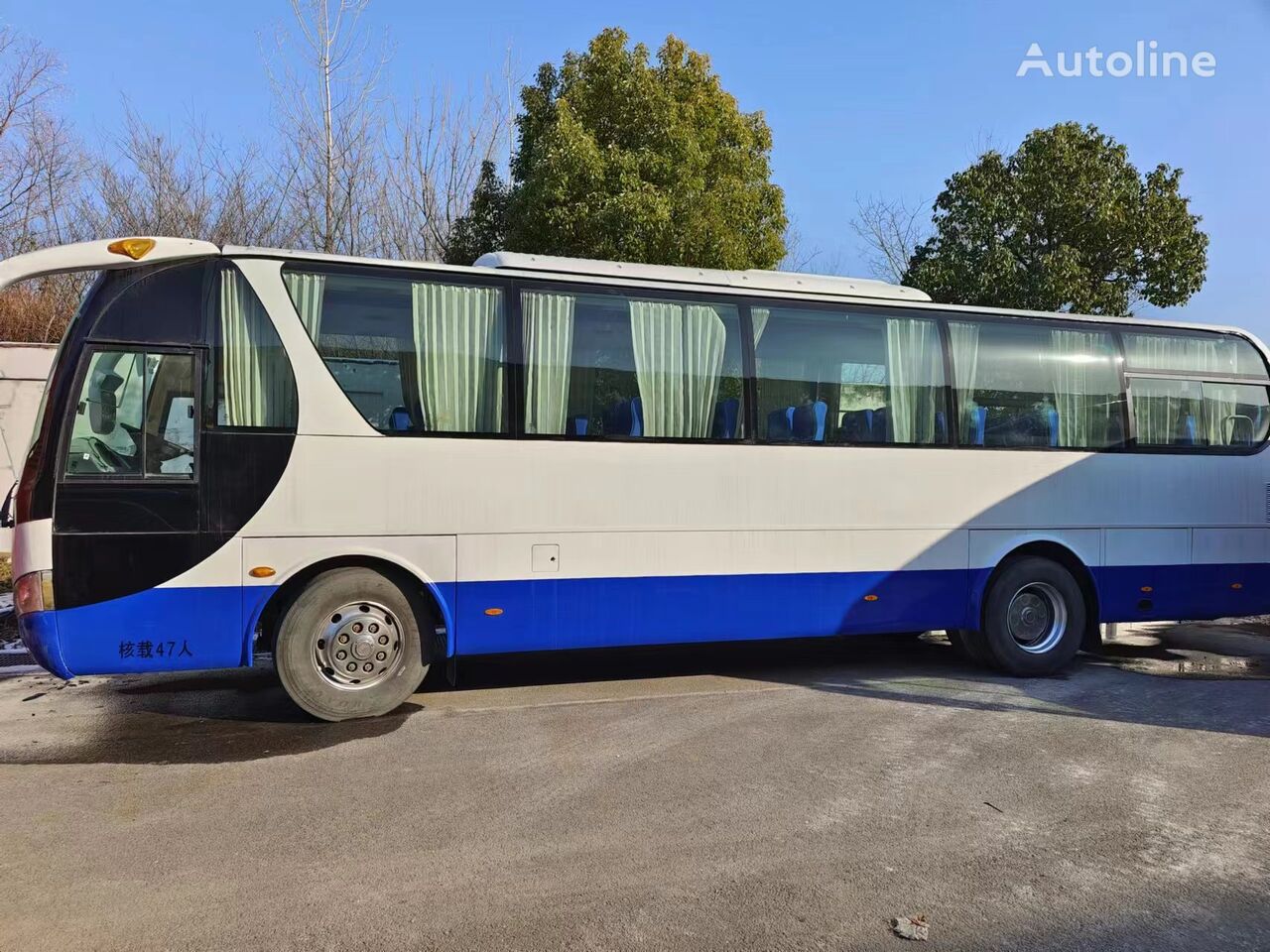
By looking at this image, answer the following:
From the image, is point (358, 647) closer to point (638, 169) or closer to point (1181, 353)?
point (1181, 353)

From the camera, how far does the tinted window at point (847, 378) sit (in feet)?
24.2

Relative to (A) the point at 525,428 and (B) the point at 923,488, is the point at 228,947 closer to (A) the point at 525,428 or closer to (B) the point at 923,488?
(A) the point at 525,428

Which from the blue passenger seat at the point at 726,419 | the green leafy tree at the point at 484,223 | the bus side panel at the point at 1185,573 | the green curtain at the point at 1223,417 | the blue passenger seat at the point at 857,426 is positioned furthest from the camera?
the green leafy tree at the point at 484,223

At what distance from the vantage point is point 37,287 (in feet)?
62.5

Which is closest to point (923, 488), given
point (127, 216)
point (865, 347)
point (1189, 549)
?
point (865, 347)

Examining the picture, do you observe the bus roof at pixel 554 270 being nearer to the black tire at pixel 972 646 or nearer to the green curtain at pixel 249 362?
the green curtain at pixel 249 362

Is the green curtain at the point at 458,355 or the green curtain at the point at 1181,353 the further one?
the green curtain at the point at 1181,353

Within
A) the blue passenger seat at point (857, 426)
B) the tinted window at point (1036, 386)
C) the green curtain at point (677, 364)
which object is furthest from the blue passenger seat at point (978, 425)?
the green curtain at point (677, 364)

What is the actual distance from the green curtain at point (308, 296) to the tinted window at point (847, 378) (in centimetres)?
329

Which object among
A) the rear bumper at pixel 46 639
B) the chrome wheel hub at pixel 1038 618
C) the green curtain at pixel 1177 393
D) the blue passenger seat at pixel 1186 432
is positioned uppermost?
the green curtain at pixel 1177 393

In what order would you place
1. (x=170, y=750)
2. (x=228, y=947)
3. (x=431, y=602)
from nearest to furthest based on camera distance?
(x=228, y=947)
(x=170, y=750)
(x=431, y=602)

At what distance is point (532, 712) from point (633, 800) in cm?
192

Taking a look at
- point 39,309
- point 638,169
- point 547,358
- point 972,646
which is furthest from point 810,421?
point 39,309

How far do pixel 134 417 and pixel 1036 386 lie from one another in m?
7.05
